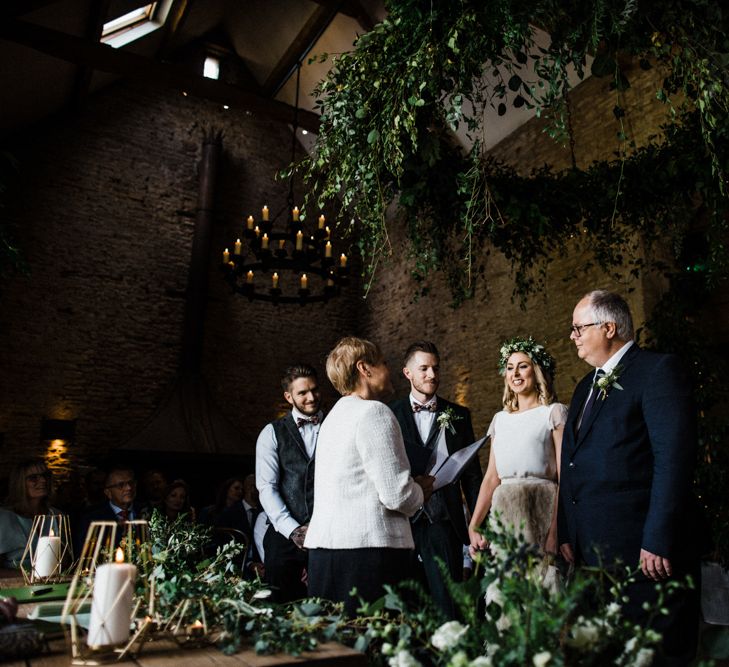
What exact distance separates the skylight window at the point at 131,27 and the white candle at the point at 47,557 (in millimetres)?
8447

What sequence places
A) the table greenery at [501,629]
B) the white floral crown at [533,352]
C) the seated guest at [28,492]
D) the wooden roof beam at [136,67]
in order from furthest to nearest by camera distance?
the wooden roof beam at [136,67] → the seated guest at [28,492] → the white floral crown at [533,352] → the table greenery at [501,629]

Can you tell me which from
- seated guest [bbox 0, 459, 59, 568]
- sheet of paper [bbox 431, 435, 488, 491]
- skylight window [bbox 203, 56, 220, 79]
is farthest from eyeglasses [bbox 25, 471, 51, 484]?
skylight window [bbox 203, 56, 220, 79]

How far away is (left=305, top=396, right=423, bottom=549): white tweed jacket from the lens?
66.8 inches

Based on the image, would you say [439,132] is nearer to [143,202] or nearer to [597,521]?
[597,521]

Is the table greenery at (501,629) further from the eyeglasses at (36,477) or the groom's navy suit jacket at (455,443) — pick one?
the eyeglasses at (36,477)

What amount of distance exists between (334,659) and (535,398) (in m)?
2.10

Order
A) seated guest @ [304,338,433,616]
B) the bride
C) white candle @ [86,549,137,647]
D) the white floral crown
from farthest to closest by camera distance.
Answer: the white floral crown
the bride
seated guest @ [304,338,433,616]
white candle @ [86,549,137,647]

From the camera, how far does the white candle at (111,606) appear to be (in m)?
0.98

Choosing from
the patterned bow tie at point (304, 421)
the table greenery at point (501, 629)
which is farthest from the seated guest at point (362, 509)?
the patterned bow tie at point (304, 421)

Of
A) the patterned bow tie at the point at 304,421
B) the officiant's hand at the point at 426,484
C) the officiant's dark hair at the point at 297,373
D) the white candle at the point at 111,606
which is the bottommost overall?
the white candle at the point at 111,606

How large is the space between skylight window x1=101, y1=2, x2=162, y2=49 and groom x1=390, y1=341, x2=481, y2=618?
7.88 meters

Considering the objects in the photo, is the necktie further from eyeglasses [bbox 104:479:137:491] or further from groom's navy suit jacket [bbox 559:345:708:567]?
A: eyeglasses [bbox 104:479:137:491]

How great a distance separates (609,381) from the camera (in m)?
2.10

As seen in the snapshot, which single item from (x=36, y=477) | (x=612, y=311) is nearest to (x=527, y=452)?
(x=612, y=311)
